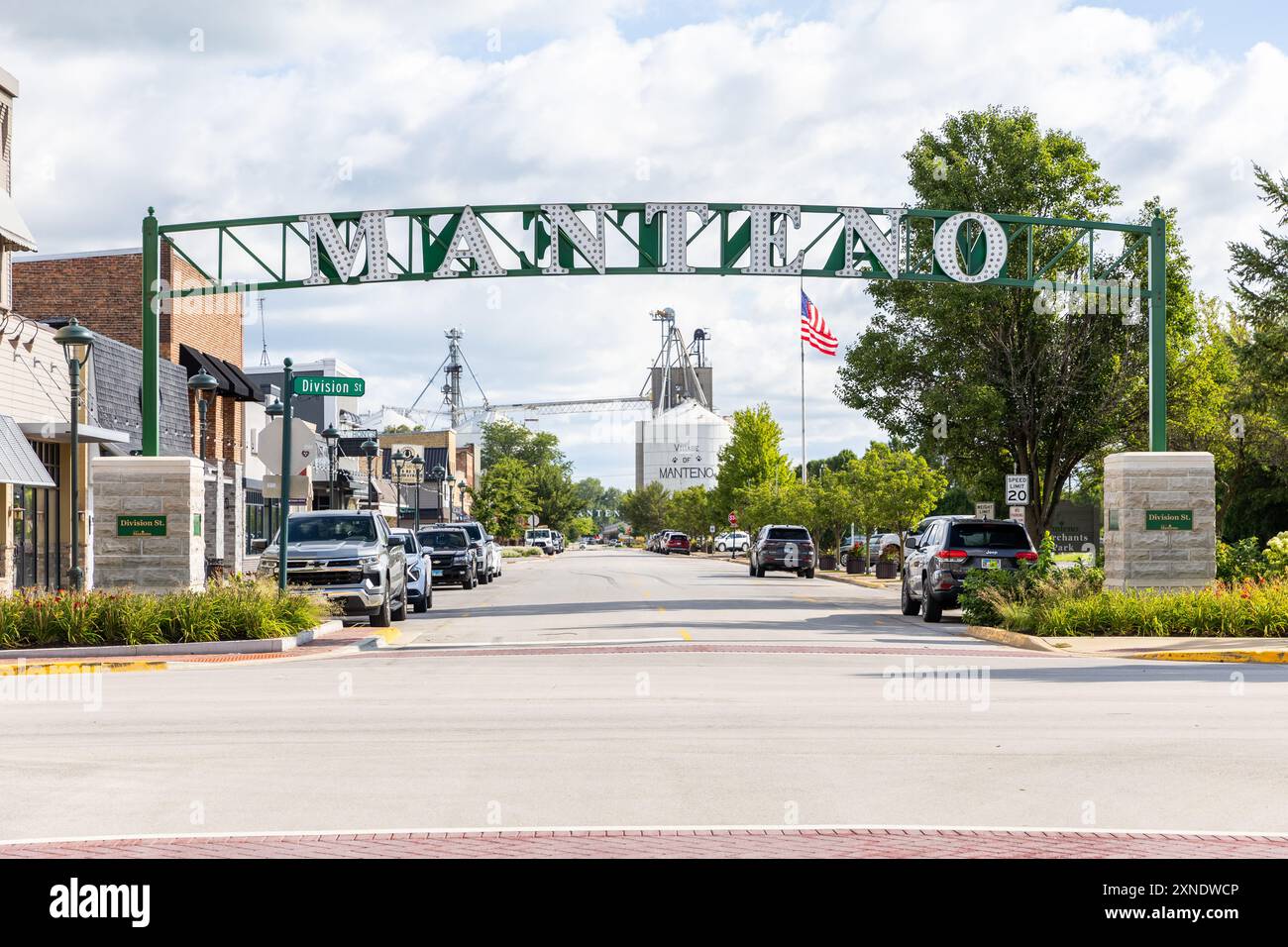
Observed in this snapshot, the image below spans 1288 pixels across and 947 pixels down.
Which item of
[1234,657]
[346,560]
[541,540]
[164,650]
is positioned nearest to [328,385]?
[346,560]

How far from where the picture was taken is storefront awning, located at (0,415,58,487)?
23594 millimetres

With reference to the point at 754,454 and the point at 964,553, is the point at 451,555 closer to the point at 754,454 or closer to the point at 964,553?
the point at 964,553

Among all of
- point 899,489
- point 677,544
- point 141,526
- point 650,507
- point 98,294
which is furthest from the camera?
point 650,507

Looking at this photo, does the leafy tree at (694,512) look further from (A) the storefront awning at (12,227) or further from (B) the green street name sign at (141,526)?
(B) the green street name sign at (141,526)

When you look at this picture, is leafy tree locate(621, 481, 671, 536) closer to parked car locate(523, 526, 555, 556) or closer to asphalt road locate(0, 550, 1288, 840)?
parked car locate(523, 526, 555, 556)

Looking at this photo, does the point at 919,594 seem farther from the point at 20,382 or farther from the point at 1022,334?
the point at 20,382

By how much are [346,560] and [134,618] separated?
15.2 ft

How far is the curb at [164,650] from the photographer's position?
55.8ft

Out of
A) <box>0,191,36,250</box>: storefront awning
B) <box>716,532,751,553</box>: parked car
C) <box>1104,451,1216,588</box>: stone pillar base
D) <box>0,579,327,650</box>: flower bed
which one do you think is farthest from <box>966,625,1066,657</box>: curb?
<box>716,532,751,553</box>: parked car

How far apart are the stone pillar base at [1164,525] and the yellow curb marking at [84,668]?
1490 cm

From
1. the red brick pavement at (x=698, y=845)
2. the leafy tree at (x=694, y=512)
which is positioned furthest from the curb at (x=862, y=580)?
the leafy tree at (x=694, y=512)

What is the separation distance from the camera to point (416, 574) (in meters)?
27.8

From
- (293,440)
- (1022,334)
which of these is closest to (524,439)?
(1022,334)

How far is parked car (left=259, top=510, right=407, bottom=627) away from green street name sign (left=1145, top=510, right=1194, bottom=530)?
1257cm
